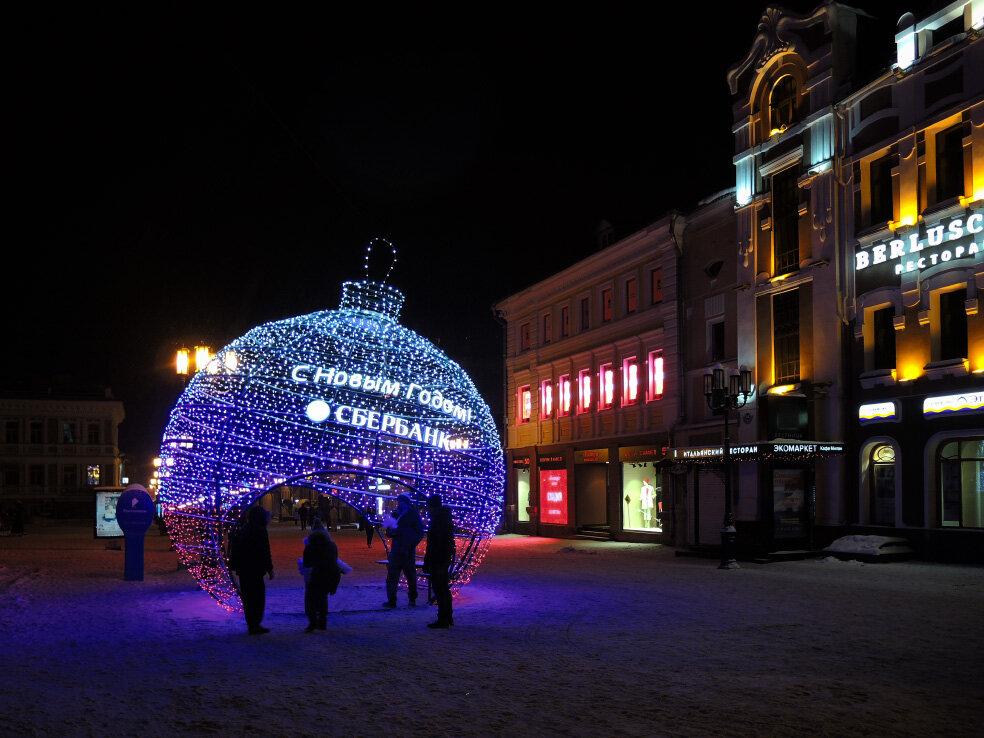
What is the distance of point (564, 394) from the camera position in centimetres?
3362

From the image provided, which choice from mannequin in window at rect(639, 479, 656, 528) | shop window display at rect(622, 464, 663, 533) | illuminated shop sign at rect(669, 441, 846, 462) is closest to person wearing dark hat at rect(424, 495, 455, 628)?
A: illuminated shop sign at rect(669, 441, 846, 462)

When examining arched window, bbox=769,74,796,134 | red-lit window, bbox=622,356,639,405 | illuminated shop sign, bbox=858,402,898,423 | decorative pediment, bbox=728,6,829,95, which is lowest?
illuminated shop sign, bbox=858,402,898,423

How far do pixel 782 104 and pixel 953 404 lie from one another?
1019 cm

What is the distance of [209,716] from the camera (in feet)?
21.1

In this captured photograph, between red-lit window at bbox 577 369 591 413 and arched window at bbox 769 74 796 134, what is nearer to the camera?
arched window at bbox 769 74 796 134

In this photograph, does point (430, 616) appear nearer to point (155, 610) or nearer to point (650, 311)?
point (155, 610)

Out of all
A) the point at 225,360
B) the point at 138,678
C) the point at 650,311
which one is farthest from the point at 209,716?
the point at 650,311

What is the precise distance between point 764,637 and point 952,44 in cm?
1608

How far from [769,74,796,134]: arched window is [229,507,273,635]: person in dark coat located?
19859 mm

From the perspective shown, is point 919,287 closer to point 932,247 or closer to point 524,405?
point 932,247

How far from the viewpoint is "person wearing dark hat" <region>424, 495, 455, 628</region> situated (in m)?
10.4

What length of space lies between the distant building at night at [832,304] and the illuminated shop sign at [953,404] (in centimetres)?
4

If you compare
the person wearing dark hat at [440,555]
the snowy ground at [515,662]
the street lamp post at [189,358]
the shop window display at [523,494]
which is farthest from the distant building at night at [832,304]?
the street lamp post at [189,358]

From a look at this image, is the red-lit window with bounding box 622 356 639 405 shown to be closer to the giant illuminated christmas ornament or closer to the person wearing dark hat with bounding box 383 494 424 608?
the giant illuminated christmas ornament
